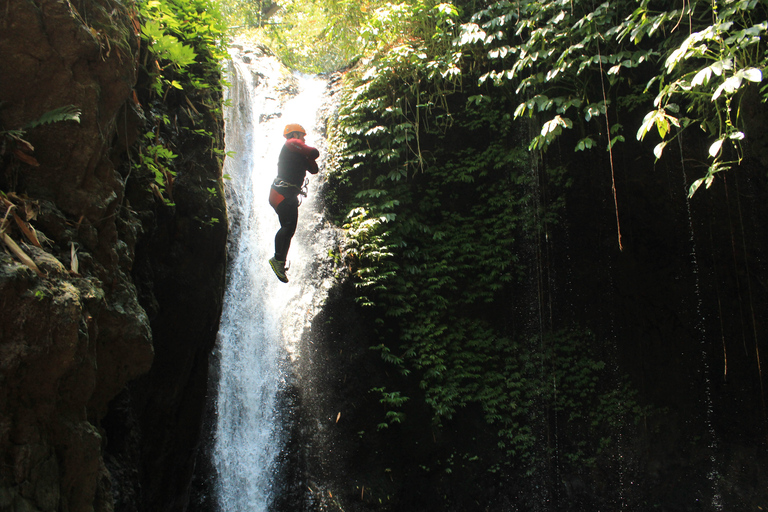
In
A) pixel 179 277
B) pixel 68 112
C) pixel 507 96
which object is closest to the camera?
pixel 68 112

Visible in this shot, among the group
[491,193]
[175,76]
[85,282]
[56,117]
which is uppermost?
[175,76]

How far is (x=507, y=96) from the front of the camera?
7.23 meters

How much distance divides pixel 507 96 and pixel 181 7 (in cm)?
466

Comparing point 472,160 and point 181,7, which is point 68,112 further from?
point 472,160

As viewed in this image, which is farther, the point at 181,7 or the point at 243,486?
the point at 243,486

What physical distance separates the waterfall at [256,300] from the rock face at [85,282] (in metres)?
0.90

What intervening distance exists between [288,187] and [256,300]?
1771mm

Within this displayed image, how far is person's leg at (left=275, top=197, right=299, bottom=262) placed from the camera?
18.8ft

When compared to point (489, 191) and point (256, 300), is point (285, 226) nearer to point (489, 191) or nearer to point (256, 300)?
point (256, 300)

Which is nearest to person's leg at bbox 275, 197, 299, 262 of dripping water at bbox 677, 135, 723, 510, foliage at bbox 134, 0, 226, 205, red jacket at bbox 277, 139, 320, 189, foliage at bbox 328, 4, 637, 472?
red jacket at bbox 277, 139, 320, 189

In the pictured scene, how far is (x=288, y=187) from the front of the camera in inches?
227

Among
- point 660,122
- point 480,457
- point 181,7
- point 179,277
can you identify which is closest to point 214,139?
point 181,7

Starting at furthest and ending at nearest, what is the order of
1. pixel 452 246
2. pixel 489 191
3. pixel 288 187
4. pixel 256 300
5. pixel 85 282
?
pixel 489 191
pixel 452 246
pixel 256 300
pixel 288 187
pixel 85 282

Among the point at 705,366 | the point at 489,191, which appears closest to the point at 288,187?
the point at 489,191
